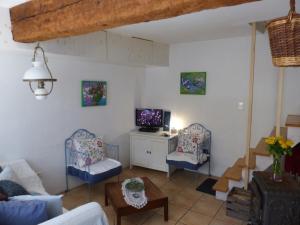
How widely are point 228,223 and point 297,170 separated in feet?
3.58

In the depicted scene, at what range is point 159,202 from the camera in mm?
2689

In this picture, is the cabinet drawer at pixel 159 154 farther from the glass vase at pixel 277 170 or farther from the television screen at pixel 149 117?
the glass vase at pixel 277 170

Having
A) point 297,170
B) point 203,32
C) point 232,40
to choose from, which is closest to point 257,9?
point 203,32

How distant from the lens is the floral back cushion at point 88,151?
3.27 m

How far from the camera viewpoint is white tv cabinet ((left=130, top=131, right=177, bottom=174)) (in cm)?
408

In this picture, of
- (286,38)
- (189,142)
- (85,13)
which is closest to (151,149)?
(189,142)

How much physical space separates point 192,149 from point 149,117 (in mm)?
1028

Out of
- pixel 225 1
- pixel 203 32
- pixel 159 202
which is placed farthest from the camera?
pixel 203 32

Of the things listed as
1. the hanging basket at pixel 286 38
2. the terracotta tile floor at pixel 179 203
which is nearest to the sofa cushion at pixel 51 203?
the terracotta tile floor at pixel 179 203

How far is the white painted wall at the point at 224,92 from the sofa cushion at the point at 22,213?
10.1 feet

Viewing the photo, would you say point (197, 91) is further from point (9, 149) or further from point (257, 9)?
point (9, 149)

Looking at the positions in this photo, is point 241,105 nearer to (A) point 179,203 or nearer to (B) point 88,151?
(A) point 179,203

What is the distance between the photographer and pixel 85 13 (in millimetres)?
1627

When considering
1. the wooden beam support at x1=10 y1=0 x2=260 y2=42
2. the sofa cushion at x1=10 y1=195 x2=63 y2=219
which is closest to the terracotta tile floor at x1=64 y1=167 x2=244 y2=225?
the sofa cushion at x1=10 y1=195 x2=63 y2=219
